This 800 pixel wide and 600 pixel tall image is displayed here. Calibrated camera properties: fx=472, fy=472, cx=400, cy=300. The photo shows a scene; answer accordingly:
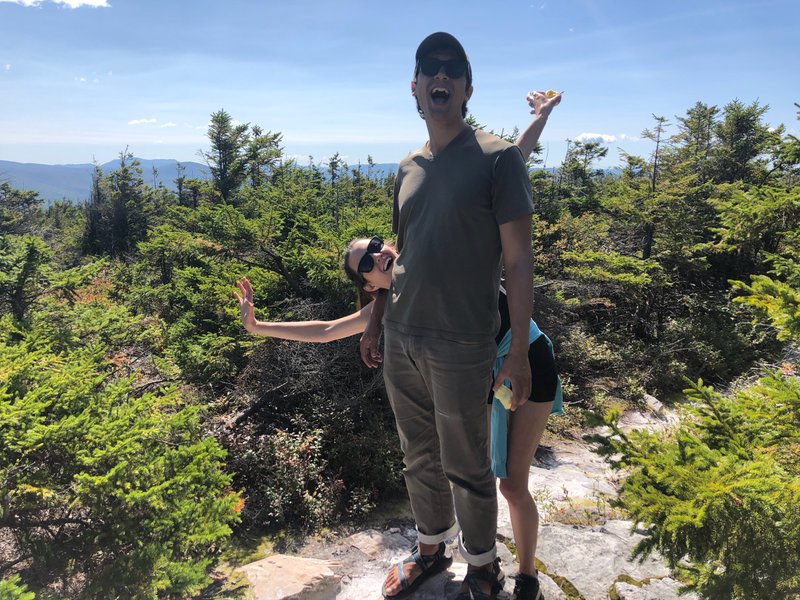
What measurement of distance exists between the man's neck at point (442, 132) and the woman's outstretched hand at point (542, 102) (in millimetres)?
703

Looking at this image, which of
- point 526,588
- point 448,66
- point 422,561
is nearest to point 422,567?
point 422,561

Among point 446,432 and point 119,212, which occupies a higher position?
point 119,212

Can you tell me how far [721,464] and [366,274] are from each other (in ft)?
5.27

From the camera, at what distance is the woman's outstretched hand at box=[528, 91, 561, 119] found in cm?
237

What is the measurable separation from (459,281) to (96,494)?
7.51 feet

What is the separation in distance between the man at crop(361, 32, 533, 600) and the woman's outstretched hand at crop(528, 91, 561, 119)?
2.23ft

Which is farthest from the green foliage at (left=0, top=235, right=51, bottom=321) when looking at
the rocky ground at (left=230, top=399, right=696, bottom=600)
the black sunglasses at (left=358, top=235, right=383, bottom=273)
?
the black sunglasses at (left=358, top=235, right=383, bottom=273)

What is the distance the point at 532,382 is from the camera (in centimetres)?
197

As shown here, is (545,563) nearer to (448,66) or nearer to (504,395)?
(504,395)

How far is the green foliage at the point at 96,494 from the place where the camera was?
2424mm

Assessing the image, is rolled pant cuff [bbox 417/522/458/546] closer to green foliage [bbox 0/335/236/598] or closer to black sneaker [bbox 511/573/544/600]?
black sneaker [bbox 511/573/544/600]

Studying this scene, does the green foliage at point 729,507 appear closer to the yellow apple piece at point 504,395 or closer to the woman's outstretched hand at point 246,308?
the yellow apple piece at point 504,395

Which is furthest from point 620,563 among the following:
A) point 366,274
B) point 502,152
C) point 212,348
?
point 212,348

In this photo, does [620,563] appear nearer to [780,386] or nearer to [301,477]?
Result: [780,386]
